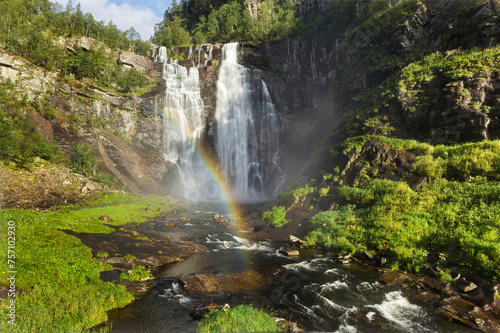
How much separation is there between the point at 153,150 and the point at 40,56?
2093 centimetres

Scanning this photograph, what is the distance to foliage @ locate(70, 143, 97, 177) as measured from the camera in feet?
97.9

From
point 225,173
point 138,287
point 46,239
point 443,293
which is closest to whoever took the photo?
point 443,293

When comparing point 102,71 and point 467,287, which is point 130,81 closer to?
point 102,71

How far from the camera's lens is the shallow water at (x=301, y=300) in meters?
7.84

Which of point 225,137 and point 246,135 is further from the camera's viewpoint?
point 246,135

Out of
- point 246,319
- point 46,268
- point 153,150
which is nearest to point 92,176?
point 153,150

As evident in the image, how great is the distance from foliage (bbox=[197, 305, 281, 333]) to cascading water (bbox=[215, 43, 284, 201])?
1418 inches

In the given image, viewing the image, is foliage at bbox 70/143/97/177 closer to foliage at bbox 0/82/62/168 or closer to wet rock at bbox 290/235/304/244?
foliage at bbox 0/82/62/168

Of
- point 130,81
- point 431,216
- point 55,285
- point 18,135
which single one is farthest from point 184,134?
point 431,216

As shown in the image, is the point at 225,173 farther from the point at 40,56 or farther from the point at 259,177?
the point at 40,56

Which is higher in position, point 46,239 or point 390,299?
point 46,239

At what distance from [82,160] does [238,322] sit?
32263 mm

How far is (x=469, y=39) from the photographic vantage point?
25.9 m

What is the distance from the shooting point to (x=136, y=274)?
36.2 feet
